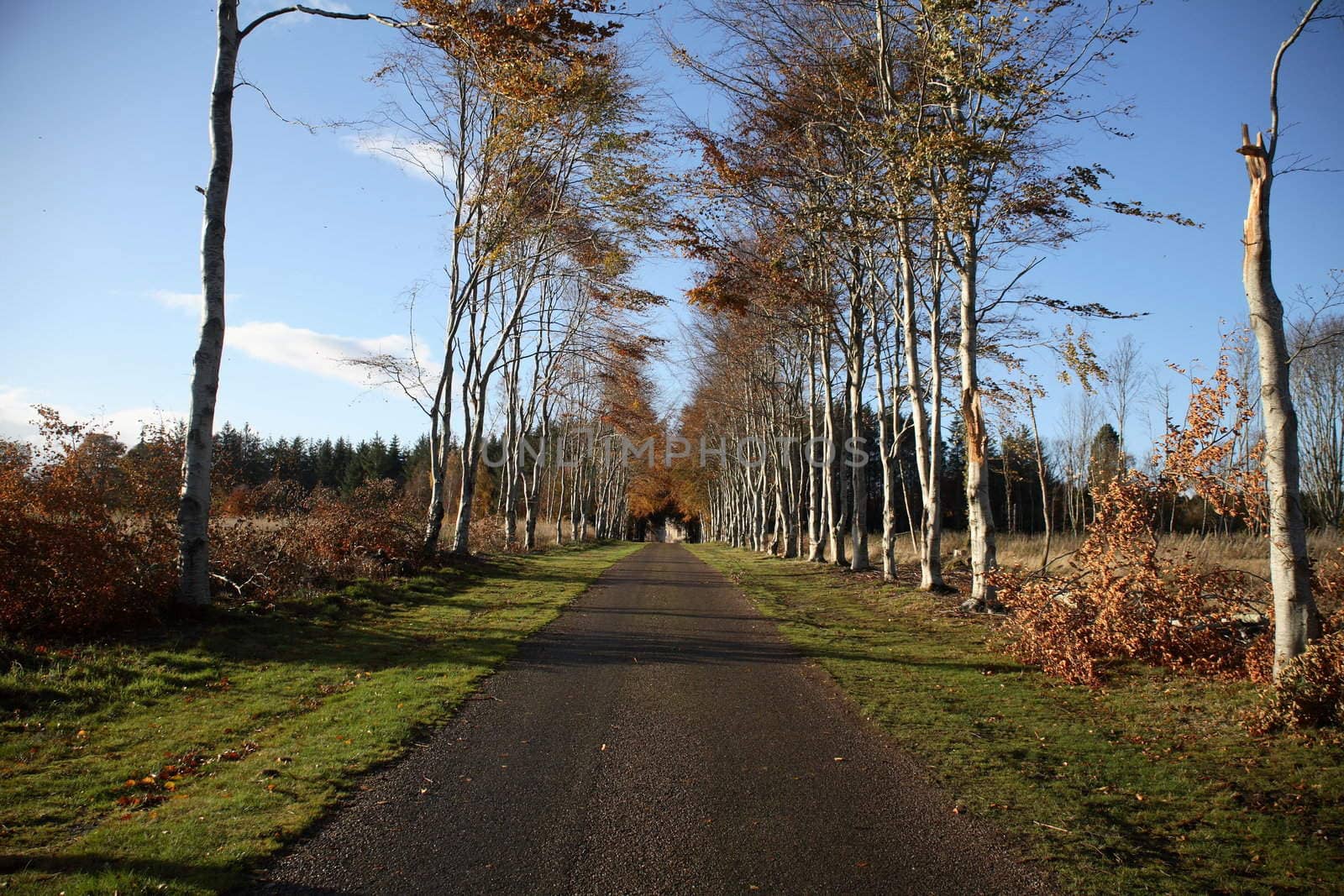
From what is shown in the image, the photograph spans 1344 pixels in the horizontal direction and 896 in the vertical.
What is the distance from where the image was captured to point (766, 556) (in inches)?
1320

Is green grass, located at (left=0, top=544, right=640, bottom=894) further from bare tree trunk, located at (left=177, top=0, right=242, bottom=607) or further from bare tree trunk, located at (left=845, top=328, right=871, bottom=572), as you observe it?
bare tree trunk, located at (left=845, top=328, right=871, bottom=572)

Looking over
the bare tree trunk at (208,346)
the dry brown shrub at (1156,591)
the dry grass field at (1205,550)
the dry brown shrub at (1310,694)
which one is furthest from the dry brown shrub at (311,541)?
the dry grass field at (1205,550)

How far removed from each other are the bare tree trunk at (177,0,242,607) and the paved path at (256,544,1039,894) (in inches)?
187

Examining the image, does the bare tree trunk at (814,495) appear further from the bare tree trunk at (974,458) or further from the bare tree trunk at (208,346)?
the bare tree trunk at (208,346)

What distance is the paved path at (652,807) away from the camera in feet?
12.6

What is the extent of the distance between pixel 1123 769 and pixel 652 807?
135 inches

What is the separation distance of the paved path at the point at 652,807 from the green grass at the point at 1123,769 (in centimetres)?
40

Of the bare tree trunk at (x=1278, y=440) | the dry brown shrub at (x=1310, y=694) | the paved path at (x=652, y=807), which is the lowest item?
the paved path at (x=652, y=807)

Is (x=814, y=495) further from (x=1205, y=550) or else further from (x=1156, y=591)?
(x=1156, y=591)

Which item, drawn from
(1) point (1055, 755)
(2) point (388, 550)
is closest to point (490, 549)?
(2) point (388, 550)

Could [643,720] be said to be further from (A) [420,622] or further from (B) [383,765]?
(A) [420,622]

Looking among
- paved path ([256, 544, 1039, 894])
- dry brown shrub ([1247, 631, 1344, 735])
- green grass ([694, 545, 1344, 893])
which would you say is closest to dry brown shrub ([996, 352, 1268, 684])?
green grass ([694, 545, 1344, 893])

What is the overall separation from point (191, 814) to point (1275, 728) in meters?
7.58

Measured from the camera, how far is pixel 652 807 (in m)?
4.71
